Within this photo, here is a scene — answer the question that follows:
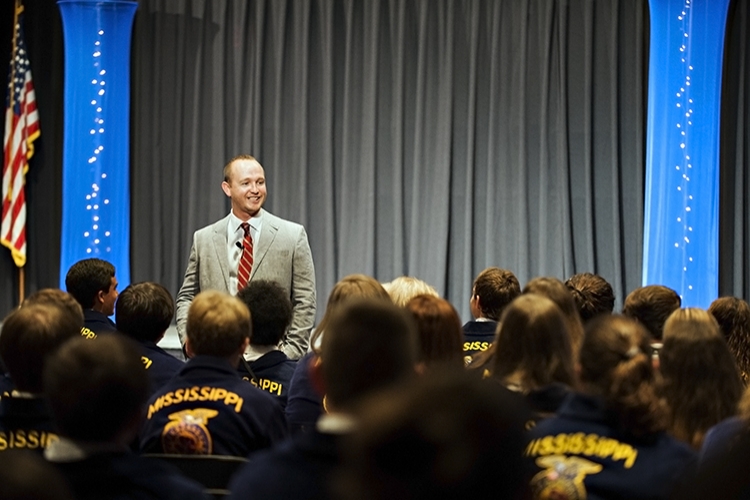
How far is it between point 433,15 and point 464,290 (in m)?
2.00

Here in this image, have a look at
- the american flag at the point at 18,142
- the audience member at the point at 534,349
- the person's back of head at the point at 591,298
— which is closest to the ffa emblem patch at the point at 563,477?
the audience member at the point at 534,349

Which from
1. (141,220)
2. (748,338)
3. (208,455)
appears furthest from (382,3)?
(208,455)

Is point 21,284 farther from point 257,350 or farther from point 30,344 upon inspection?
point 30,344

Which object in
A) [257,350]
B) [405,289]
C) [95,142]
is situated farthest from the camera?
[95,142]

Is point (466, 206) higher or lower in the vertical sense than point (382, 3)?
lower

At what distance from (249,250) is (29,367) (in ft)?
7.87

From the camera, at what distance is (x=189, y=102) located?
25.4ft

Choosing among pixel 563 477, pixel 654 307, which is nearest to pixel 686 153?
pixel 654 307

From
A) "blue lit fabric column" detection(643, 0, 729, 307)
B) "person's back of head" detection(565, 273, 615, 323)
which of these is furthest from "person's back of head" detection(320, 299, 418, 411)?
"blue lit fabric column" detection(643, 0, 729, 307)

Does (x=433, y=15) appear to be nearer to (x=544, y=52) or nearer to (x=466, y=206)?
(x=544, y=52)

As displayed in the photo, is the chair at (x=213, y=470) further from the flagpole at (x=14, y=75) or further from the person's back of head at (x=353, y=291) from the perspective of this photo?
the flagpole at (x=14, y=75)

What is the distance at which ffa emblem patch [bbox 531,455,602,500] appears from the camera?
85.7 inches

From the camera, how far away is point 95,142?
6820 mm

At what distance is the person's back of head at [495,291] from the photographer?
4.16 metres
